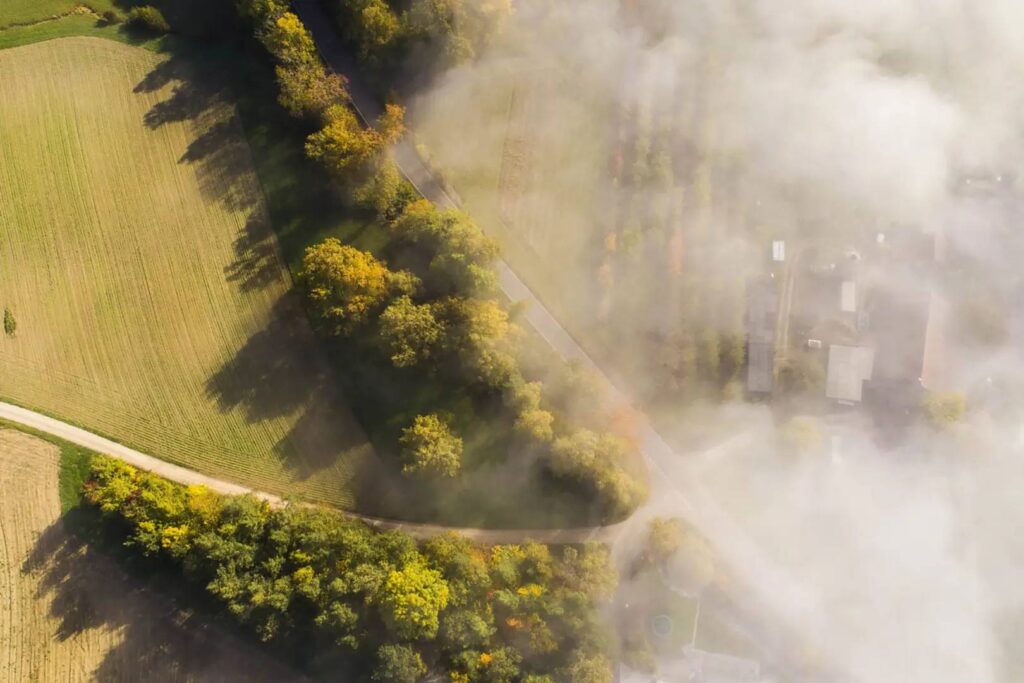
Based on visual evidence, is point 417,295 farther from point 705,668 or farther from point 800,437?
point 705,668

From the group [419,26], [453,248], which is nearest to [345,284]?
[453,248]

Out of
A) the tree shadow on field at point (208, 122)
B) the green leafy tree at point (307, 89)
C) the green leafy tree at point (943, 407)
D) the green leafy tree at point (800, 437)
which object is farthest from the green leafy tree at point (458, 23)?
the green leafy tree at point (943, 407)

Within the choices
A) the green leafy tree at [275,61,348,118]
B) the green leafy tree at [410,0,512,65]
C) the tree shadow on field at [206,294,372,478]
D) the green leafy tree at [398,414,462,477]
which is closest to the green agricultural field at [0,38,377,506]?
the tree shadow on field at [206,294,372,478]

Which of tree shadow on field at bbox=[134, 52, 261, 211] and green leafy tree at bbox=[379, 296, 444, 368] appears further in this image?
tree shadow on field at bbox=[134, 52, 261, 211]

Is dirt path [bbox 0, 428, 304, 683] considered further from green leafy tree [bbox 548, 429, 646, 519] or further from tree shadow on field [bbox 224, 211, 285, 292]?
green leafy tree [bbox 548, 429, 646, 519]

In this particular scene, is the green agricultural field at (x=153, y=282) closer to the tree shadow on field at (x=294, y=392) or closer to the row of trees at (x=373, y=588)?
the tree shadow on field at (x=294, y=392)

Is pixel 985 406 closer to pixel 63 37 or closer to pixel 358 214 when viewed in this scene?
pixel 358 214

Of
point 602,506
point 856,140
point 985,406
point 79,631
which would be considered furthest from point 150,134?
point 985,406
